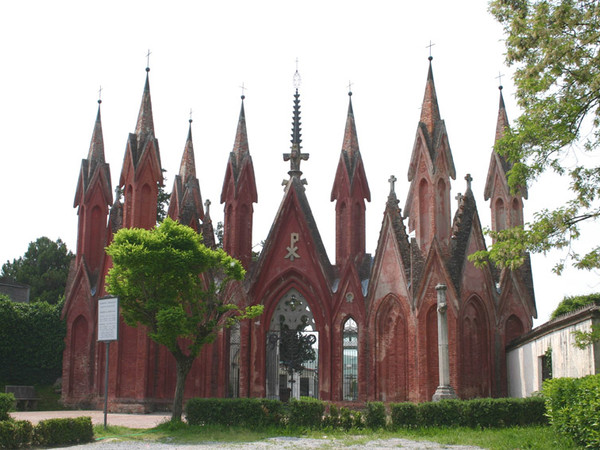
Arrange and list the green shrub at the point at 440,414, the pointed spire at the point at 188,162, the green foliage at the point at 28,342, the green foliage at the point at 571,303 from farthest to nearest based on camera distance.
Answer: the pointed spire at the point at 188,162, the green foliage at the point at 571,303, the green foliage at the point at 28,342, the green shrub at the point at 440,414

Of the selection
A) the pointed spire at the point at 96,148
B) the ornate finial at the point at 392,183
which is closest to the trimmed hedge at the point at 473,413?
the ornate finial at the point at 392,183

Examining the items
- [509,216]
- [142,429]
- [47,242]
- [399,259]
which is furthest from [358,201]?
[47,242]

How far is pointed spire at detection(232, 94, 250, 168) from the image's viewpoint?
117 feet

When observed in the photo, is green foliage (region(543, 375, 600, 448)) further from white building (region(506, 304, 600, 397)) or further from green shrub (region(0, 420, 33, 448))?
green shrub (region(0, 420, 33, 448))

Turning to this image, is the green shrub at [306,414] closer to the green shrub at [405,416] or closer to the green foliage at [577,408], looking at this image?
the green shrub at [405,416]

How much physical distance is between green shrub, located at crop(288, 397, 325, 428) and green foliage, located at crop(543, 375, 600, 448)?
260 inches

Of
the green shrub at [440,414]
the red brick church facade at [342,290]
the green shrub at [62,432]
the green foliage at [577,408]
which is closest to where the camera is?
the green foliage at [577,408]

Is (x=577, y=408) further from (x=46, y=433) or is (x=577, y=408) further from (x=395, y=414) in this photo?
(x=46, y=433)

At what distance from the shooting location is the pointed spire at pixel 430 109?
32.5 metres

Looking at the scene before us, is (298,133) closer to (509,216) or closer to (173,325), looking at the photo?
(509,216)

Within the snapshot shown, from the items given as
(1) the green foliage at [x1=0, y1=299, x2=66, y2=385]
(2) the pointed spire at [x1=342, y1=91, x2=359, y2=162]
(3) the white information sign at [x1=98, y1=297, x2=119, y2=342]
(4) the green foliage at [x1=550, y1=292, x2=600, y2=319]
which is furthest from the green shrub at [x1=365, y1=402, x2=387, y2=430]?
(4) the green foliage at [x1=550, y1=292, x2=600, y2=319]

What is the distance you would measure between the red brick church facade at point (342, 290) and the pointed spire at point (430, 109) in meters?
0.06

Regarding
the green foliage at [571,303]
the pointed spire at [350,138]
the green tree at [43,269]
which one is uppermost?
the pointed spire at [350,138]

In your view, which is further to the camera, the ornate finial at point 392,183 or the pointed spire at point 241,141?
the pointed spire at point 241,141
